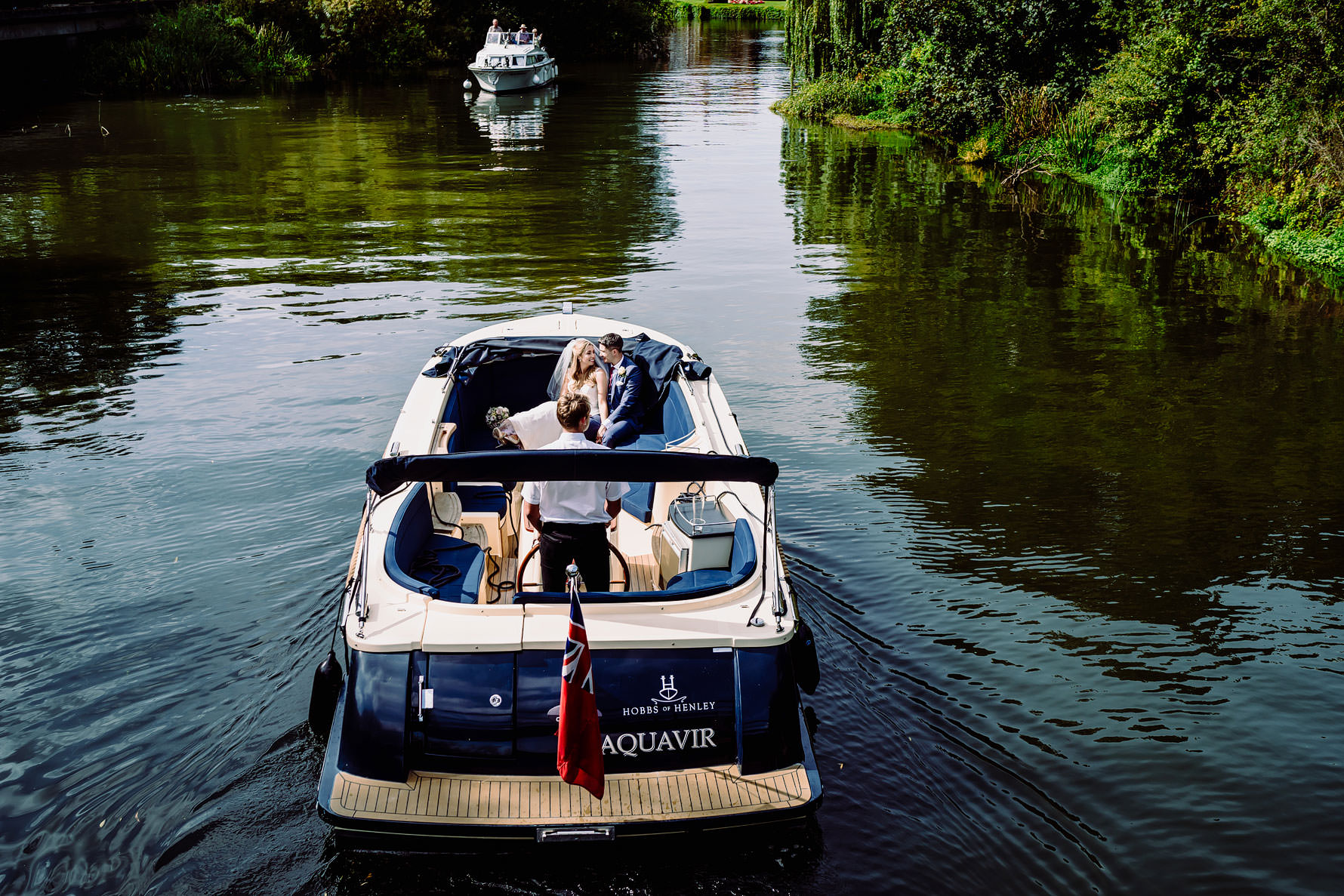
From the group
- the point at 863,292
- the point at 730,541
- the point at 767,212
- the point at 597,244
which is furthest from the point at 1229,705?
the point at 767,212

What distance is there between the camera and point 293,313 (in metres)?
16.5

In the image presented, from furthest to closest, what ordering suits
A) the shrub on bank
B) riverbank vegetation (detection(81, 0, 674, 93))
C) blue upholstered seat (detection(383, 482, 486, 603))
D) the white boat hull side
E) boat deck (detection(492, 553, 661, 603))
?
the white boat hull side → riverbank vegetation (detection(81, 0, 674, 93)) → the shrub on bank → boat deck (detection(492, 553, 661, 603)) → blue upholstered seat (detection(383, 482, 486, 603))

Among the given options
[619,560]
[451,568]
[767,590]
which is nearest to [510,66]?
[451,568]

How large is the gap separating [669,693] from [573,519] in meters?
1.43

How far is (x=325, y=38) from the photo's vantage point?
167 feet

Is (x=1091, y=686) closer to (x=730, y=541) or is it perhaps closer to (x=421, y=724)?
(x=730, y=541)

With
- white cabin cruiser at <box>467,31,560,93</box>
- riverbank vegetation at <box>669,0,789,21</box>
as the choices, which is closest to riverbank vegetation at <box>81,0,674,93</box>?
white cabin cruiser at <box>467,31,560,93</box>

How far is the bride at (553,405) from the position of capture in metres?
8.40

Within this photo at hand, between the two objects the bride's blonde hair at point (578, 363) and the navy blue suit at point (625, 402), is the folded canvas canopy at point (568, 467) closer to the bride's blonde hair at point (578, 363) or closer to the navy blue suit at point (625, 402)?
the bride's blonde hair at point (578, 363)

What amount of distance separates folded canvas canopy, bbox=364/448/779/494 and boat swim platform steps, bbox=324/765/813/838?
1642mm


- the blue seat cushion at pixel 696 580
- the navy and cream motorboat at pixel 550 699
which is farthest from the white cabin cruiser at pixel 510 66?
the navy and cream motorboat at pixel 550 699

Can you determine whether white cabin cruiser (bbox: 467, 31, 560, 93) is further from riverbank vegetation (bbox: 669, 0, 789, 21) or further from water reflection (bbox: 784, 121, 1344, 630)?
riverbank vegetation (bbox: 669, 0, 789, 21)

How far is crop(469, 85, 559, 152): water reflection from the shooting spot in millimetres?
34250

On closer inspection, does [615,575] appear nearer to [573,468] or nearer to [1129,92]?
[573,468]
